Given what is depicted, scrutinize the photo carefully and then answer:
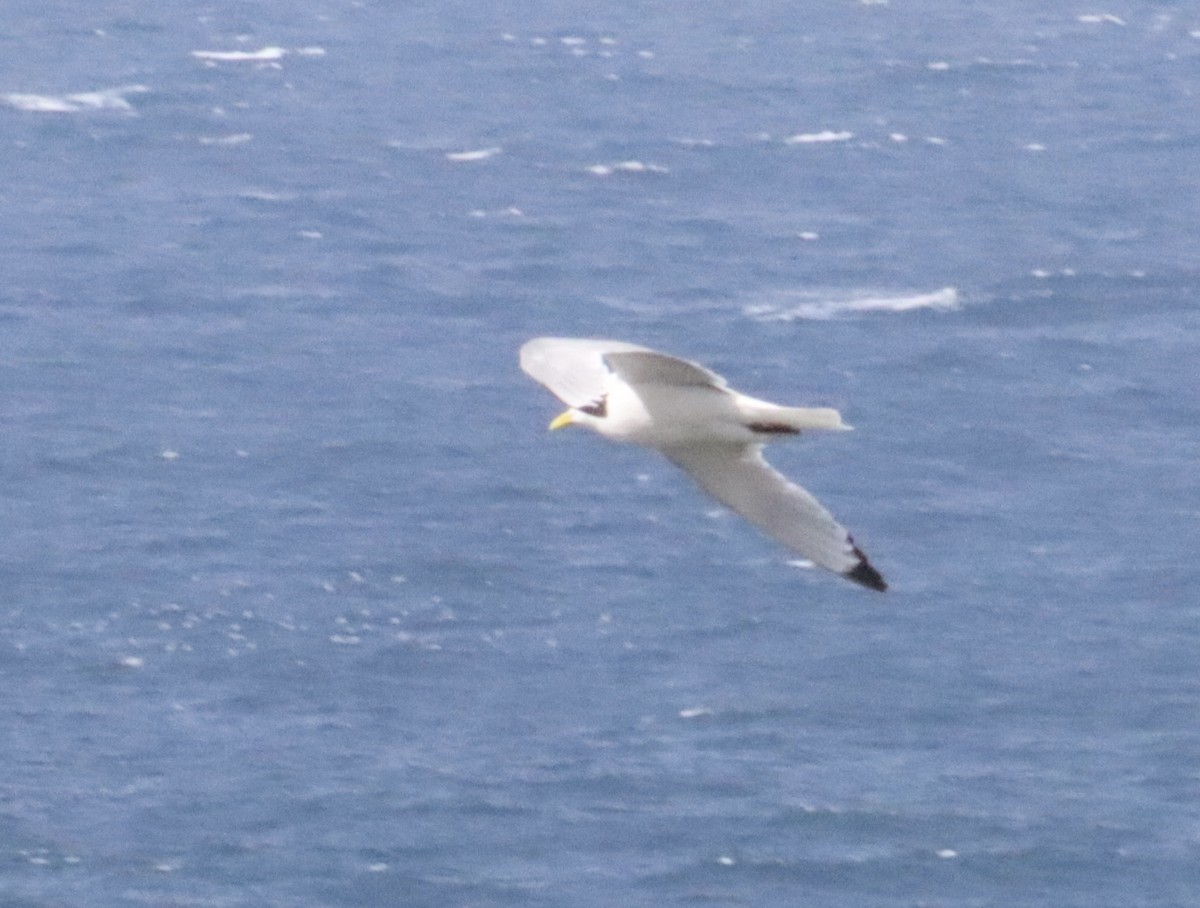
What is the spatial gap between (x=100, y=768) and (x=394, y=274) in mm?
44741

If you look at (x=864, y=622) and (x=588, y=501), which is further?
(x=588, y=501)

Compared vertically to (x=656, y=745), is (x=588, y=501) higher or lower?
higher

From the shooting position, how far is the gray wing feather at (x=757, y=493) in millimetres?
29750

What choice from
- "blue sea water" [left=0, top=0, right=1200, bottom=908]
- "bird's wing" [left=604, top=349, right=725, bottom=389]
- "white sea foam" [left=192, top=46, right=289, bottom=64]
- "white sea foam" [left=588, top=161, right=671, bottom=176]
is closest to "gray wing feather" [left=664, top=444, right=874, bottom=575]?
"bird's wing" [left=604, top=349, right=725, bottom=389]

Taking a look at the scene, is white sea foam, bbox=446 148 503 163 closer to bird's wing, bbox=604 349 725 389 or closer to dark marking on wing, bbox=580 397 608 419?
dark marking on wing, bbox=580 397 608 419

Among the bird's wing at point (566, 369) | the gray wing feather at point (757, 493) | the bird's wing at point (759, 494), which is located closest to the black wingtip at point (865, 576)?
the bird's wing at point (759, 494)

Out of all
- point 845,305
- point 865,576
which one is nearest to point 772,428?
point 865,576

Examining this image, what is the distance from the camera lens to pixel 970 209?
465 ft

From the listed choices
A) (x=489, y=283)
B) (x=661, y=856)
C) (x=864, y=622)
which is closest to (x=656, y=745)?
(x=661, y=856)

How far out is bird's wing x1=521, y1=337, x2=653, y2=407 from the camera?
30922 mm

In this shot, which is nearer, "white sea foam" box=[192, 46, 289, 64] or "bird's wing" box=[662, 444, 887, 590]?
"bird's wing" box=[662, 444, 887, 590]

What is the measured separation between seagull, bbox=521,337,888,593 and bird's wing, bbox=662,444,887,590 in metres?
0.01

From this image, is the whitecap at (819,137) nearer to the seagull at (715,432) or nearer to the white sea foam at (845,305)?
the white sea foam at (845,305)

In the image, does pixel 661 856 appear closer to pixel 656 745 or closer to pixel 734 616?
pixel 656 745
